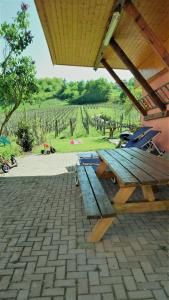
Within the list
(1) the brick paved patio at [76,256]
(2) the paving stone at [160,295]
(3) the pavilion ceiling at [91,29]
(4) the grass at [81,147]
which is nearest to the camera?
(2) the paving stone at [160,295]

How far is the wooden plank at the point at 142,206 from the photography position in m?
3.32

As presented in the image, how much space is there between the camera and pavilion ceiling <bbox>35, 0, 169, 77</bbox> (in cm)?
493

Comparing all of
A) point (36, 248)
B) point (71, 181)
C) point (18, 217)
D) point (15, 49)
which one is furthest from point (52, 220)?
point (15, 49)

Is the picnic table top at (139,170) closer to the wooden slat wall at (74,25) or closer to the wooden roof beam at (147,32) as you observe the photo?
the wooden roof beam at (147,32)

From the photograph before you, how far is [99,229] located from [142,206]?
66 centimetres

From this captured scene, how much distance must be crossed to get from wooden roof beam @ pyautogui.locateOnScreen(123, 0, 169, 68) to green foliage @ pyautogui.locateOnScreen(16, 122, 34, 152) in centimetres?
838

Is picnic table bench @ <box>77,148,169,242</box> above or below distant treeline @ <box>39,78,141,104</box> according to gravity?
below

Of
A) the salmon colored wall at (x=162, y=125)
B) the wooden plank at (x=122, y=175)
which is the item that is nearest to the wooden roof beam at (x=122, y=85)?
the salmon colored wall at (x=162, y=125)

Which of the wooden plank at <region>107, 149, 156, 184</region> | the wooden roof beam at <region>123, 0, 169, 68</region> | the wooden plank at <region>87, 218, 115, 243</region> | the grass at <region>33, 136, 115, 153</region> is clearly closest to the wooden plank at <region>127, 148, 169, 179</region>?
the wooden plank at <region>107, 149, 156, 184</region>

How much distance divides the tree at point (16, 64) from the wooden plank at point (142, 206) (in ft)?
25.2

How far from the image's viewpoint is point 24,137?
12.3 metres

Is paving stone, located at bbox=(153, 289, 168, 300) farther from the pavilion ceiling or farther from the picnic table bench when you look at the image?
the pavilion ceiling

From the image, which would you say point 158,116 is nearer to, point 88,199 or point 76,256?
point 88,199

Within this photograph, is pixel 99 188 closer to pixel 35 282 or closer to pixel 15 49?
pixel 35 282
